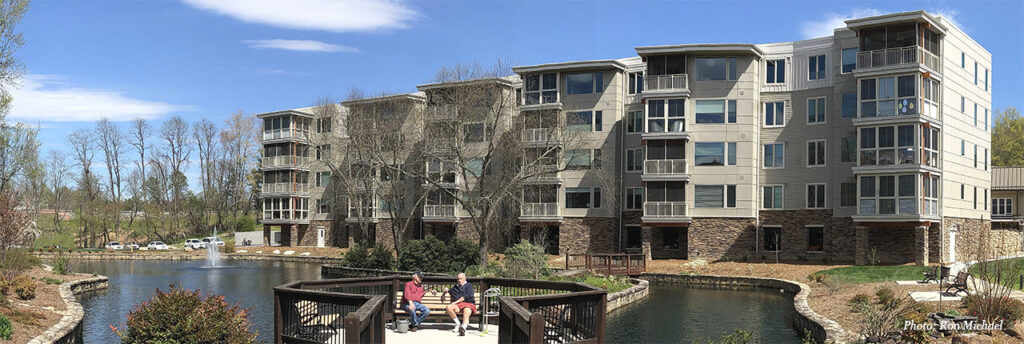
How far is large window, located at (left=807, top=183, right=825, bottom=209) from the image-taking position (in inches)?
1767

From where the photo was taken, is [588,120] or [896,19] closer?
[896,19]

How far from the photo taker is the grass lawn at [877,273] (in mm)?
31562

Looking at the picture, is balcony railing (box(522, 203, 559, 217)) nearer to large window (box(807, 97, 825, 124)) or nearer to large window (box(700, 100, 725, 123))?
large window (box(700, 100, 725, 123))

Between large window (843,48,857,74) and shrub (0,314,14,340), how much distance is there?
1544 inches

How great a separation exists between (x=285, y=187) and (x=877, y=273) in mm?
50203

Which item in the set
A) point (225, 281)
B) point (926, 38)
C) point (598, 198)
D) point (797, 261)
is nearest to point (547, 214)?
point (598, 198)

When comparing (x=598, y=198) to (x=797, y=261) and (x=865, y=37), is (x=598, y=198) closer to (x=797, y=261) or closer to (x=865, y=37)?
(x=797, y=261)

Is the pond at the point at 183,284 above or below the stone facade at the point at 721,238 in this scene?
below

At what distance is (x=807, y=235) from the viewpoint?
4497 centimetres

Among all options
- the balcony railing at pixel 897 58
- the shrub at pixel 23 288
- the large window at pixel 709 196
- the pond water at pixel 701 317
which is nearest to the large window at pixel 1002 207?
the balcony railing at pixel 897 58

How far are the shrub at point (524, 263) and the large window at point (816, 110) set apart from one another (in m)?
20.9

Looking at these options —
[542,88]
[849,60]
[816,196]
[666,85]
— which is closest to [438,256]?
[542,88]

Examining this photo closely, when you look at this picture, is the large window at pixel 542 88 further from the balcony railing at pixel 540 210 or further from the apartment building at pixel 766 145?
the balcony railing at pixel 540 210

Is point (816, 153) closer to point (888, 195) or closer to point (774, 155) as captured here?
point (774, 155)
